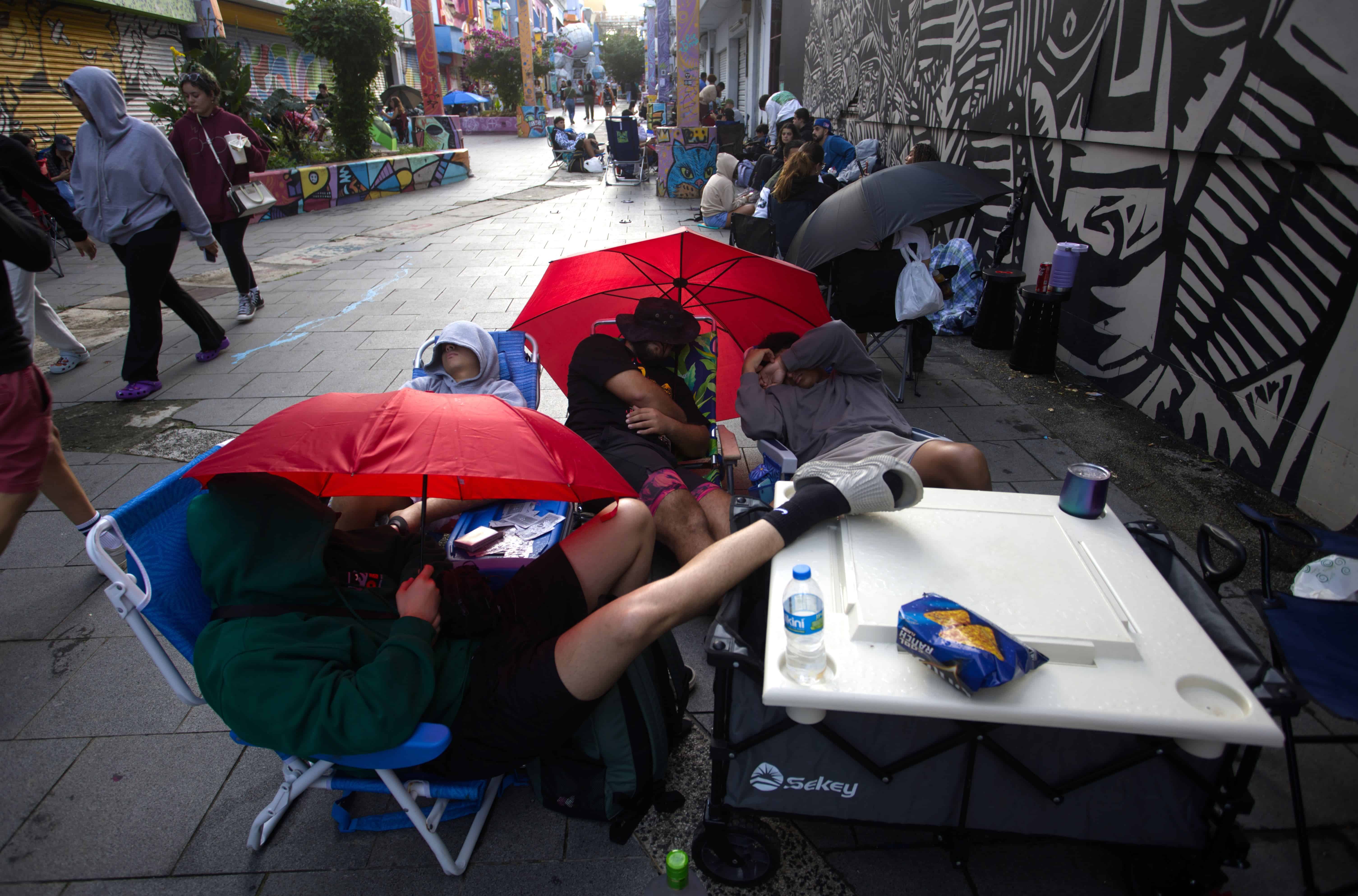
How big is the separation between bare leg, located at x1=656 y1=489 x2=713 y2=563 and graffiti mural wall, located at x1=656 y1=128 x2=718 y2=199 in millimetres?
11733

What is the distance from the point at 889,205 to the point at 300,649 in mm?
4088

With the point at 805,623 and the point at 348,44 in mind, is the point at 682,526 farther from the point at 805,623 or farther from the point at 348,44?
the point at 348,44

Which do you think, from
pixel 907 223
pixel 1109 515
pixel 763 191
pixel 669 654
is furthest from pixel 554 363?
pixel 763 191

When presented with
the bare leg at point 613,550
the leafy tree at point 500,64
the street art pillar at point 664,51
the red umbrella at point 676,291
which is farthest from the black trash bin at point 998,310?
the leafy tree at point 500,64

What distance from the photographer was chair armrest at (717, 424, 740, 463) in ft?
10.6

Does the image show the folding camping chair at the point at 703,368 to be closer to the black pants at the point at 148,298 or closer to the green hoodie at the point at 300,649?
the green hoodie at the point at 300,649

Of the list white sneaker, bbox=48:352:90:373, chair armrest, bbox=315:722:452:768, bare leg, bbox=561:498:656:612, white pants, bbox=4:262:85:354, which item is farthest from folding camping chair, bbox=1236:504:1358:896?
white sneaker, bbox=48:352:90:373

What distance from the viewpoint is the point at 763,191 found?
784 cm

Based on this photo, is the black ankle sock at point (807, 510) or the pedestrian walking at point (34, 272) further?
the pedestrian walking at point (34, 272)

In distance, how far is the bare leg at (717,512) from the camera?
115 inches

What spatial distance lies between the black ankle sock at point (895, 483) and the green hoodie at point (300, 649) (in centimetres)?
124

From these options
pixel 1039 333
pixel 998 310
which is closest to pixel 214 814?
pixel 1039 333

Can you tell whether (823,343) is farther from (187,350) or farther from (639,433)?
(187,350)

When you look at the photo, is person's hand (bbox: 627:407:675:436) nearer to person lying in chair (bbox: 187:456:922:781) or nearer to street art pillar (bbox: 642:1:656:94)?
person lying in chair (bbox: 187:456:922:781)
